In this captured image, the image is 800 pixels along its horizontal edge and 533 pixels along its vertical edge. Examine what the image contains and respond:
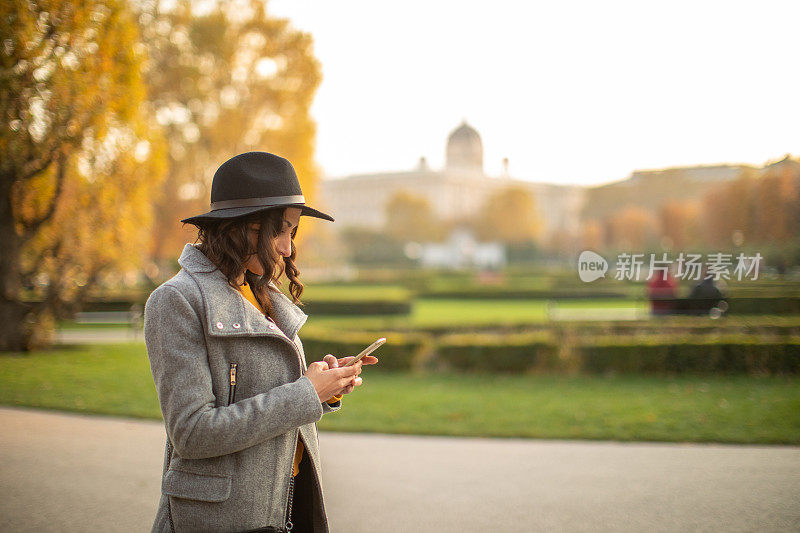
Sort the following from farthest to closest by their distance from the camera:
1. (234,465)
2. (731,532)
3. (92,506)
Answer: (92,506), (731,532), (234,465)

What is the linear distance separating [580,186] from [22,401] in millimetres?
74295

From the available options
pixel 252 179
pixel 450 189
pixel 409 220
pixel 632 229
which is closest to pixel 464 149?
pixel 450 189

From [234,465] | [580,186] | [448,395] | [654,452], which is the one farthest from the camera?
[580,186]

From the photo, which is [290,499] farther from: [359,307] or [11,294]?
[359,307]

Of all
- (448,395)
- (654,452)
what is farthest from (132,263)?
(654,452)

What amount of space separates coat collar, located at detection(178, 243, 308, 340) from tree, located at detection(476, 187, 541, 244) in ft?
187

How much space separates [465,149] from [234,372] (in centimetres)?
7217

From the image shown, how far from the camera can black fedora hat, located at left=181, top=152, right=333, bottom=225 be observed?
1617 mm

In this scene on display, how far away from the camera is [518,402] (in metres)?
6.60

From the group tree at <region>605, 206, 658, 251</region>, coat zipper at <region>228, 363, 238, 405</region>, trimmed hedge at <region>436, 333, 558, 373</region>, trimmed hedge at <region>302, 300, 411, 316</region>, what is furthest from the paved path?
tree at <region>605, 206, 658, 251</region>

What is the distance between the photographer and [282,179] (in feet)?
5.45

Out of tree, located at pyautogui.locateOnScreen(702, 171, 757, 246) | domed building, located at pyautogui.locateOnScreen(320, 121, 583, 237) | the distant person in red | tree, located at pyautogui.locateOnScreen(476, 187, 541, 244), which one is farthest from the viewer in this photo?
domed building, located at pyautogui.locateOnScreen(320, 121, 583, 237)

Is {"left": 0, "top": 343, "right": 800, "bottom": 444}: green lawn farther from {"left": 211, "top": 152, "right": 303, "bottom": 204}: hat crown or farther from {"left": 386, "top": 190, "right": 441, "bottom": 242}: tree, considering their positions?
{"left": 386, "top": 190, "right": 441, "bottom": 242}: tree

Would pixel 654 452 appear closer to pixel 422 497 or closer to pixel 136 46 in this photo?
pixel 422 497
